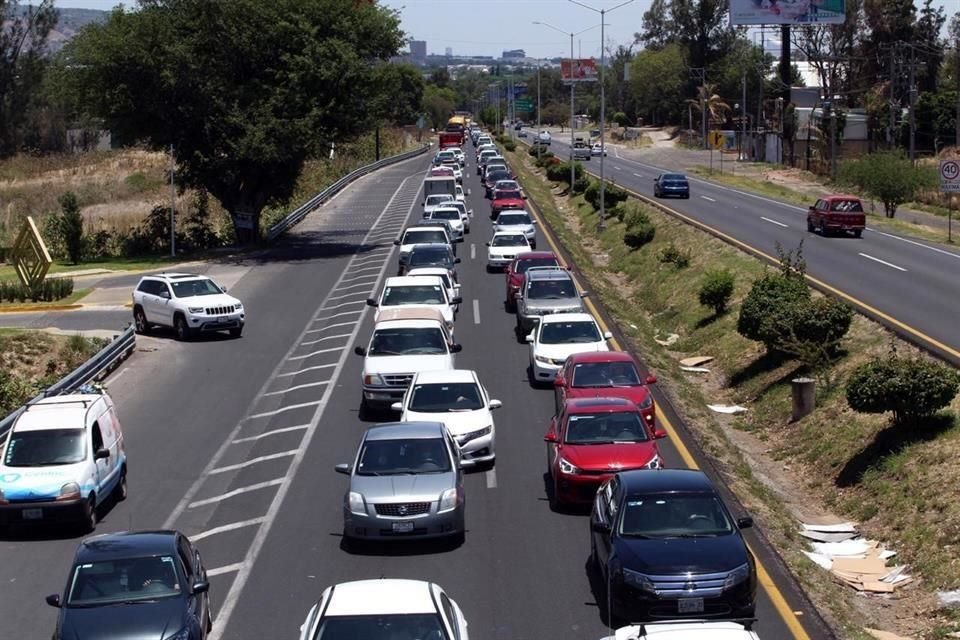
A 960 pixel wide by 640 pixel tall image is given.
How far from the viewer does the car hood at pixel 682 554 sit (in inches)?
531

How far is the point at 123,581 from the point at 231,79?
42808mm

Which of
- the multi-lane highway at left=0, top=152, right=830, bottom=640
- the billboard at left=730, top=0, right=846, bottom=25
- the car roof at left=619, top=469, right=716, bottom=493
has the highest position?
the billboard at left=730, top=0, right=846, bottom=25

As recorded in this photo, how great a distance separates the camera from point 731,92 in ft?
518

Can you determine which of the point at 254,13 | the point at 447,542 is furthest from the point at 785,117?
the point at 447,542

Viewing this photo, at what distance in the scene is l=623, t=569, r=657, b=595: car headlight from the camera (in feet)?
43.8

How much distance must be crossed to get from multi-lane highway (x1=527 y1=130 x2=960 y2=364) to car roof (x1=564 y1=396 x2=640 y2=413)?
8662mm

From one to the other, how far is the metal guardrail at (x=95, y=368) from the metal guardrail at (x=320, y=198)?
82.2 feet

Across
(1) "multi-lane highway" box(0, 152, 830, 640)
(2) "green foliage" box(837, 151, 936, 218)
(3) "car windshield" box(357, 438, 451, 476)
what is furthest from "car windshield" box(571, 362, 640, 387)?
(2) "green foliage" box(837, 151, 936, 218)

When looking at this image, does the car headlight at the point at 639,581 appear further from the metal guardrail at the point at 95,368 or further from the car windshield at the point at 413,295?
the car windshield at the point at 413,295

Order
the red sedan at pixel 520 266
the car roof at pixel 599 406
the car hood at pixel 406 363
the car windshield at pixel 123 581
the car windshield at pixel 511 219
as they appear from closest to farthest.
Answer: the car windshield at pixel 123 581 < the car roof at pixel 599 406 < the car hood at pixel 406 363 < the red sedan at pixel 520 266 < the car windshield at pixel 511 219

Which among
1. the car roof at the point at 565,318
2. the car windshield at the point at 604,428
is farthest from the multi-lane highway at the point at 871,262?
the car windshield at the point at 604,428

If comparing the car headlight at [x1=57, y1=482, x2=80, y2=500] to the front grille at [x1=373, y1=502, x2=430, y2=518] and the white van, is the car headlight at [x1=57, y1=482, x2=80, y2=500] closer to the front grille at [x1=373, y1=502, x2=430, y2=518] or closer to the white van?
the white van

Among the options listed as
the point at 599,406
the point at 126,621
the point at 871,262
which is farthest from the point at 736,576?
the point at 871,262

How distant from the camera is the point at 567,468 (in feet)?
60.5
